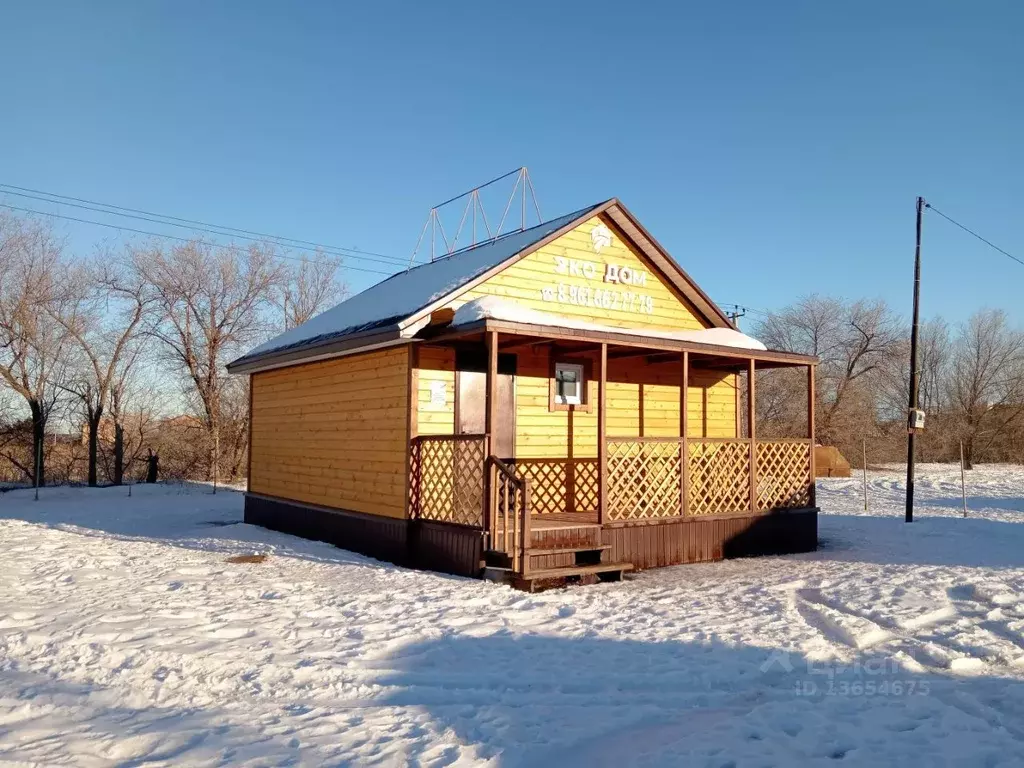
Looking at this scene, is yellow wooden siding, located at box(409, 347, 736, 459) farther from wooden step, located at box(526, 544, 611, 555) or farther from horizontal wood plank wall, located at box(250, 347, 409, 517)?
wooden step, located at box(526, 544, 611, 555)

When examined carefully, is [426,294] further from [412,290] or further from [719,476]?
[719,476]

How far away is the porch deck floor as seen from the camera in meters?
9.88

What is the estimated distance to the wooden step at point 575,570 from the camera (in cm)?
903

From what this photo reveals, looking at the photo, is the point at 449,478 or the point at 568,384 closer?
the point at 449,478

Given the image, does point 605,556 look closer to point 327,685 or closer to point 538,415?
point 538,415

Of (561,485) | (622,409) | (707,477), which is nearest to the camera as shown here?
(707,477)

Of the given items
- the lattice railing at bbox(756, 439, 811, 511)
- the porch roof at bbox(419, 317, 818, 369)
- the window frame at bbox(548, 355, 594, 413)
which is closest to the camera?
the porch roof at bbox(419, 317, 818, 369)

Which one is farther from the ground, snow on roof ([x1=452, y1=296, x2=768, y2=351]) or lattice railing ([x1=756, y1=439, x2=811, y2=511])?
snow on roof ([x1=452, y1=296, x2=768, y2=351])

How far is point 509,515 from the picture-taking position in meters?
9.58

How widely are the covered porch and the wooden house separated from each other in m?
0.03

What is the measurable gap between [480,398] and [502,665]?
5.71m

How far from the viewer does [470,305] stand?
10.2m

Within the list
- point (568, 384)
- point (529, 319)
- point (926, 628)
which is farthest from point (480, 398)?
point (926, 628)

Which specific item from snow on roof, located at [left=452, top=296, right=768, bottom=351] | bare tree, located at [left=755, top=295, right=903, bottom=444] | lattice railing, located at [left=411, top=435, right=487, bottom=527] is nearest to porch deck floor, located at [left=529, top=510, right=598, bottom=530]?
lattice railing, located at [left=411, top=435, right=487, bottom=527]
